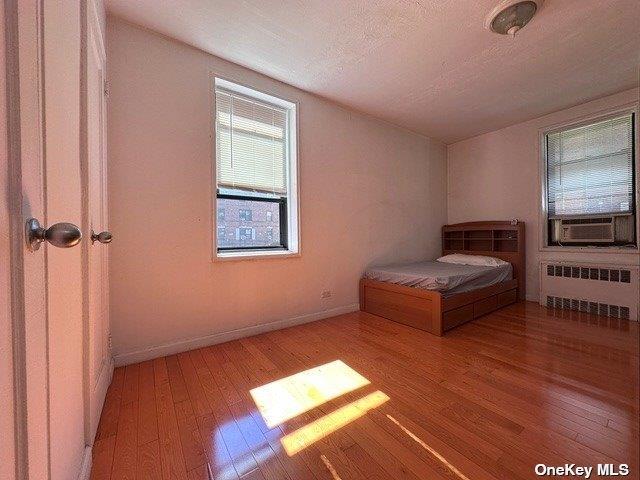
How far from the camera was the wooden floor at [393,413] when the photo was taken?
1.10 m

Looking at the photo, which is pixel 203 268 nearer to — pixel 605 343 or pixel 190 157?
pixel 190 157

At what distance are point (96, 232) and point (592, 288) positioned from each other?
463 centimetres

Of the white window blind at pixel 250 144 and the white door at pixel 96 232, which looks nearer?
the white door at pixel 96 232

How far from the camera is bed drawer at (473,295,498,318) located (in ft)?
9.39

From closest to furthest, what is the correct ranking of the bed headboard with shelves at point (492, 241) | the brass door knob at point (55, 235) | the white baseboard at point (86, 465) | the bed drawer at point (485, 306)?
the brass door knob at point (55, 235) → the white baseboard at point (86, 465) → the bed drawer at point (485, 306) → the bed headboard with shelves at point (492, 241)

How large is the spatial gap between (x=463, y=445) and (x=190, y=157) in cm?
258

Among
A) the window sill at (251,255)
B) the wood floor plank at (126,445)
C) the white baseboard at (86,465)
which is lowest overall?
the wood floor plank at (126,445)

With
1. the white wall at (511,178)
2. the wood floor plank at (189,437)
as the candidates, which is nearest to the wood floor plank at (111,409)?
the wood floor plank at (189,437)

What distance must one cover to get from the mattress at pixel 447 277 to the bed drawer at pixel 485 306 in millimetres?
167

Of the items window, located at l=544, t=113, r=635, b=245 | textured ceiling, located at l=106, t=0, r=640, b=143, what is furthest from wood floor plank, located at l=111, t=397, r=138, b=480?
window, located at l=544, t=113, r=635, b=245

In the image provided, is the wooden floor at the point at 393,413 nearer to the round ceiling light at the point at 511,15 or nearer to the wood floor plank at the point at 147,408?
the wood floor plank at the point at 147,408

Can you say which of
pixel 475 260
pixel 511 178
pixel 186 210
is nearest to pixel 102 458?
pixel 186 210

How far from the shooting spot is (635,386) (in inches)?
61.8

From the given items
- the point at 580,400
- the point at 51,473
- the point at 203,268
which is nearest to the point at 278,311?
the point at 203,268
